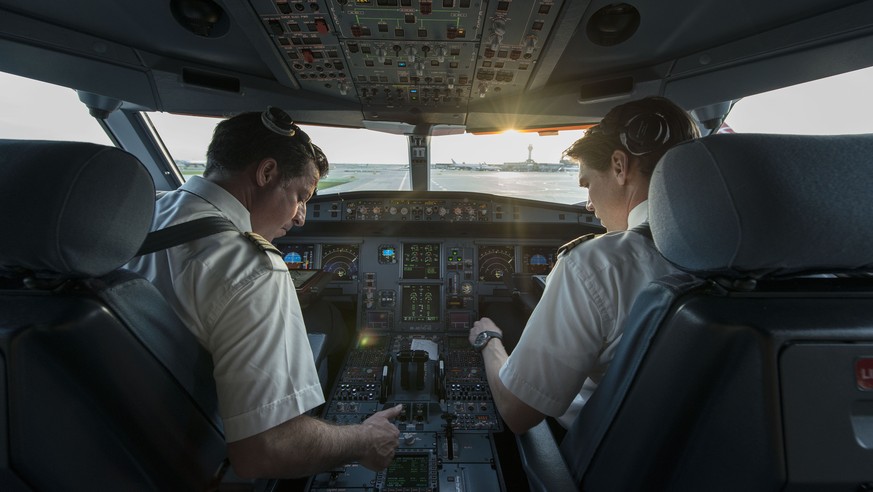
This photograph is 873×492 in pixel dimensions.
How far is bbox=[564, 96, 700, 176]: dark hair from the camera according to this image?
1168mm

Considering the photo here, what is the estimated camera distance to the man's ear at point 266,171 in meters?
1.26

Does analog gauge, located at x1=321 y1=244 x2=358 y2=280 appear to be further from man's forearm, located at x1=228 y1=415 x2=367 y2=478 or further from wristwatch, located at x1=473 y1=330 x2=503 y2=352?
man's forearm, located at x1=228 y1=415 x2=367 y2=478

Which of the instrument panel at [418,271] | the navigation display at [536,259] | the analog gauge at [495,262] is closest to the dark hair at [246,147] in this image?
the instrument panel at [418,271]

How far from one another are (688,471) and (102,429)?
0.99 meters

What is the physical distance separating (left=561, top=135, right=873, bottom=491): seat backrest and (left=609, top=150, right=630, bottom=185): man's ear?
22.9 inches

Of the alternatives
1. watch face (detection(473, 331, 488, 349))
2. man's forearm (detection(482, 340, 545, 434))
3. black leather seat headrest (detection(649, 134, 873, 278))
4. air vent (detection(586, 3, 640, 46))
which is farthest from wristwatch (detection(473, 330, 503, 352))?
air vent (detection(586, 3, 640, 46))

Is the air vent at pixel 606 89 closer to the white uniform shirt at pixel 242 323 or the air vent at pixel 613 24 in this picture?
the air vent at pixel 613 24

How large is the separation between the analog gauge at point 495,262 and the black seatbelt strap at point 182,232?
2.54 meters

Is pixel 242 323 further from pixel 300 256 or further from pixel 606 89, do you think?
pixel 300 256

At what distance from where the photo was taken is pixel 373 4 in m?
1.67

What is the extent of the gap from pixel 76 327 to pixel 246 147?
2.43 ft

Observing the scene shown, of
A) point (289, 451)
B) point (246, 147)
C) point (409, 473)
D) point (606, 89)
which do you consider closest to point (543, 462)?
point (289, 451)

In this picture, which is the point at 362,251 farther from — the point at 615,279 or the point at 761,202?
the point at 761,202

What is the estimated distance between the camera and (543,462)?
108 centimetres
